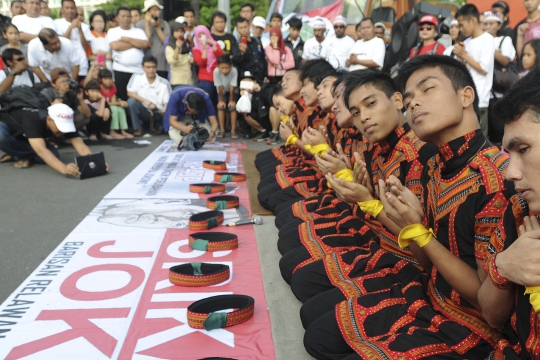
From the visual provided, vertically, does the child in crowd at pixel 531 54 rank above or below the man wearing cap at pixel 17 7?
below

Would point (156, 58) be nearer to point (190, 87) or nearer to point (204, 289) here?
point (190, 87)

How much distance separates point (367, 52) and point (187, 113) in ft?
8.06

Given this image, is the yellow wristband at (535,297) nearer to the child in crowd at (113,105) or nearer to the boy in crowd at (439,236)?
the boy in crowd at (439,236)

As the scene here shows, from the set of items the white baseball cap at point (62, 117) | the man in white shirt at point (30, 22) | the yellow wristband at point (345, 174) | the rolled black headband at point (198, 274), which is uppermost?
the man in white shirt at point (30, 22)

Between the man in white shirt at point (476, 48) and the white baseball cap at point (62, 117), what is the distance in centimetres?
381

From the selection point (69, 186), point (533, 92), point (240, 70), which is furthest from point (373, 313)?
point (240, 70)

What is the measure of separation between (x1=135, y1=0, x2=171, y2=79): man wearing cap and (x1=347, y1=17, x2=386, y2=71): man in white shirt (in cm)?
338

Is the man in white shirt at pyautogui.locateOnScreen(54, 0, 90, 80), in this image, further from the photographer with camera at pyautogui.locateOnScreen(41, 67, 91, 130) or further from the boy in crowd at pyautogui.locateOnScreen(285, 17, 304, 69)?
the boy in crowd at pyautogui.locateOnScreen(285, 17, 304, 69)

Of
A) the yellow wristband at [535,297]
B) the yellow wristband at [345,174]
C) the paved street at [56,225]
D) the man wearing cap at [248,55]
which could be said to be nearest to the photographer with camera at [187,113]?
the paved street at [56,225]

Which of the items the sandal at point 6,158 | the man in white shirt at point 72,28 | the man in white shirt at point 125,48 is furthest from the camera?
the man in white shirt at point 125,48

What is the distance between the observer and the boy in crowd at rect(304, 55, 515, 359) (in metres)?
1.85

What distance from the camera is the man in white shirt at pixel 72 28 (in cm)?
A: 844

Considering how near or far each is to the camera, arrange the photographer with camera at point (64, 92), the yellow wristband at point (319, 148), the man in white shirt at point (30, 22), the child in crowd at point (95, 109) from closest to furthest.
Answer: the yellow wristband at point (319, 148) → the photographer with camera at point (64, 92) → the man in white shirt at point (30, 22) → the child in crowd at point (95, 109)

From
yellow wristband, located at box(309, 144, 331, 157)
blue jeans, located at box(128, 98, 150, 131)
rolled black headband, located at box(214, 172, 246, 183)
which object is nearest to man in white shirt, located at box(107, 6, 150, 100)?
blue jeans, located at box(128, 98, 150, 131)
